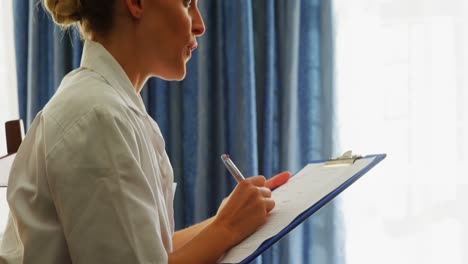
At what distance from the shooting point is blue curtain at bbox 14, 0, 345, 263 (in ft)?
6.67

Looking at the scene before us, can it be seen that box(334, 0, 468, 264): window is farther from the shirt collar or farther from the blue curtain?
the shirt collar

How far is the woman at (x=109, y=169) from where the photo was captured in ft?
2.24

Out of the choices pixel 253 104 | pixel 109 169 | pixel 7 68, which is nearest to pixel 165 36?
pixel 109 169

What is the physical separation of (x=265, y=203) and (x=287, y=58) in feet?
4.24

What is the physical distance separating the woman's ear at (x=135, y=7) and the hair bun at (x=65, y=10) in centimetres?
9

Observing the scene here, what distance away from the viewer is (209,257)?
2.47ft

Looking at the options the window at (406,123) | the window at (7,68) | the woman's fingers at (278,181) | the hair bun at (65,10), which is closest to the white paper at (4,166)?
the hair bun at (65,10)

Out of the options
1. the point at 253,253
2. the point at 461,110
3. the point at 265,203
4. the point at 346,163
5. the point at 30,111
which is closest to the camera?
the point at 253,253

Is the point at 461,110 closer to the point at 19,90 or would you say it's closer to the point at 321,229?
the point at 321,229

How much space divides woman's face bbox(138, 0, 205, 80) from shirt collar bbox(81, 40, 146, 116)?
0.17 ft

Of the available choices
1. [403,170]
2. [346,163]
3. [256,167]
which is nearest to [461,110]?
[403,170]

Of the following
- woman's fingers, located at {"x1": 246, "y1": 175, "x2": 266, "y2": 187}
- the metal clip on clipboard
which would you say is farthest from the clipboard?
woman's fingers, located at {"x1": 246, "y1": 175, "x2": 266, "y2": 187}

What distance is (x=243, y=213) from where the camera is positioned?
31.4 inches

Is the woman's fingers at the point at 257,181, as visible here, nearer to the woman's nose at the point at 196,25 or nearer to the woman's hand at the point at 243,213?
the woman's hand at the point at 243,213
